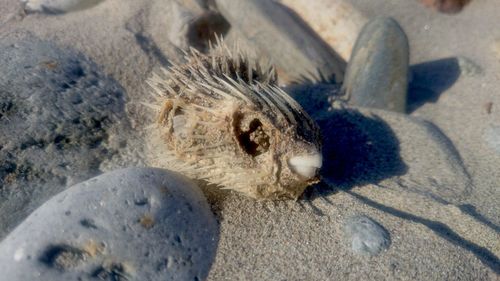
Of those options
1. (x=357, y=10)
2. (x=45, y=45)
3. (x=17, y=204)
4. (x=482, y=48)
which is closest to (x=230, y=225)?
(x=17, y=204)

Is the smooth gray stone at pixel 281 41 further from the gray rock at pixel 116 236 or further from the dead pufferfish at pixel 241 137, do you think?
the gray rock at pixel 116 236

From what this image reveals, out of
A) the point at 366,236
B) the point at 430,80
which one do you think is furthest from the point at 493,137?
the point at 366,236

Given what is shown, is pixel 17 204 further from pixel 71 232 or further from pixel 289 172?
pixel 289 172

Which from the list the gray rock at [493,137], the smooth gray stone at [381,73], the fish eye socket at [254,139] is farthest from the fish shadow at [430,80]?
the fish eye socket at [254,139]

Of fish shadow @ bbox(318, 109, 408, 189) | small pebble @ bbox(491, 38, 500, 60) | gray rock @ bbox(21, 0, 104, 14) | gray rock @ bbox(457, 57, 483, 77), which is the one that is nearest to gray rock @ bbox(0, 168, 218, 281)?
fish shadow @ bbox(318, 109, 408, 189)

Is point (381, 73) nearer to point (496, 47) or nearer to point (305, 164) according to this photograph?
point (496, 47)

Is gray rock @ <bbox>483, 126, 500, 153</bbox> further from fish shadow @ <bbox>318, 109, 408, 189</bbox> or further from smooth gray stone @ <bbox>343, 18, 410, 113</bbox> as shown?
fish shadow @ <bbox>318, 109, 408, 189</bbox>
